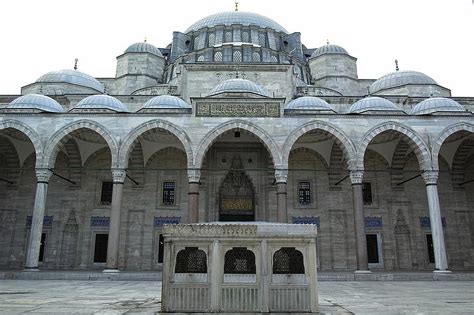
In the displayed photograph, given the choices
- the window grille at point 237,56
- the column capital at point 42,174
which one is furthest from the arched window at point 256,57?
the column capital at point 42,174

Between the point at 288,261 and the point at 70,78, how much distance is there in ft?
56.7

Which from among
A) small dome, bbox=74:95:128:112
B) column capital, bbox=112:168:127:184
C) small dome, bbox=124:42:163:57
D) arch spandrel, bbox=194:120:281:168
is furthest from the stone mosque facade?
small dome, bbox=124:42:163:57

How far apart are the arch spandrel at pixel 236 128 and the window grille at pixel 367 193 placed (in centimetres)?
518

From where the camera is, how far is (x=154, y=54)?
21.4m

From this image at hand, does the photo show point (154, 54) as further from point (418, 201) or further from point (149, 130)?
point (418, 201)

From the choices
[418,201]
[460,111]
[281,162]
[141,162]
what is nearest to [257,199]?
[281,162]

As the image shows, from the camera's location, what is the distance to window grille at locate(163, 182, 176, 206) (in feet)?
51.9

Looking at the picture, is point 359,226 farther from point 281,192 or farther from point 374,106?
point 374,106

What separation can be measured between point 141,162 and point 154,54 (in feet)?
26.7

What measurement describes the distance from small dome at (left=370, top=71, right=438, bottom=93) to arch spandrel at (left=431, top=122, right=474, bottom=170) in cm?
607

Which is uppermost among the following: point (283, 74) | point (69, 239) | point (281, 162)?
point (283, 74)

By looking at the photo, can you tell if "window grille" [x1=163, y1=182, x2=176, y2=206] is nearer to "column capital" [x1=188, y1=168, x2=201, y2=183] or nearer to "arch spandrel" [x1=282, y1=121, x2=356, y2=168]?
"column capital" [x1=188, y1=168, x2=201, y2=183]

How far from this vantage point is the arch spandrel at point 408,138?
504 inches

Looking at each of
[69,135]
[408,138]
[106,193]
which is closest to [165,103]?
[69,135]
